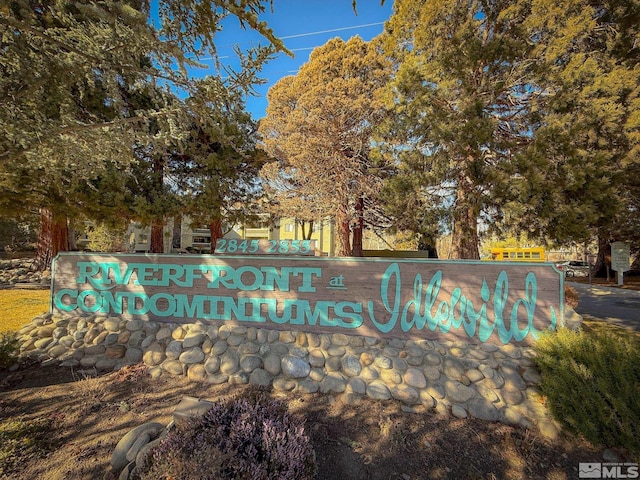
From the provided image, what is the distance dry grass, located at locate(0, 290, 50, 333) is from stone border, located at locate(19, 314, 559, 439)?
47.7 inches

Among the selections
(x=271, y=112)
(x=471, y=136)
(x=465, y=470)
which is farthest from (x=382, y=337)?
(x=271, y=112)

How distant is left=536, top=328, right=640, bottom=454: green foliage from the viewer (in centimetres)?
311

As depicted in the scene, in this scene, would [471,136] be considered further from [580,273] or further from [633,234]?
[580,273]

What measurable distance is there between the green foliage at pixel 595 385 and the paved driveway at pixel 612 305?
5.04 meters

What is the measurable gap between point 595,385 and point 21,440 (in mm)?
6309

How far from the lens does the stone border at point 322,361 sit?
399 centimetres

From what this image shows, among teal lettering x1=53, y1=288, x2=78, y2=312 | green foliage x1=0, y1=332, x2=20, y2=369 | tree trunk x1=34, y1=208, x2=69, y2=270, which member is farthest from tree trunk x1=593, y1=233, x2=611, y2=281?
tree trunk x1=34, y1=208, x2=69, y2=270

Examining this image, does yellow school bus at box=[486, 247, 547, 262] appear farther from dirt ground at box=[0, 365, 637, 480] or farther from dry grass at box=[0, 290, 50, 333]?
dry grass at box=[0, 290, 50, 333]

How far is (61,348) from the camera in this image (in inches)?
208

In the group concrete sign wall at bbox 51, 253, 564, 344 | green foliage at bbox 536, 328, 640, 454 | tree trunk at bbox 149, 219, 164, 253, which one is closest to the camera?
green foliage at bbox 536, 328, 640, 454

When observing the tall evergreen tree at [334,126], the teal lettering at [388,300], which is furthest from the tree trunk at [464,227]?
the teal lettering at [388,300]

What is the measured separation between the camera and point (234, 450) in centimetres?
234

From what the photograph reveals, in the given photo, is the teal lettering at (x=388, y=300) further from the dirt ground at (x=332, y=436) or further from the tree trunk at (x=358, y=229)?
the tree trunk at (x=358, y=229)

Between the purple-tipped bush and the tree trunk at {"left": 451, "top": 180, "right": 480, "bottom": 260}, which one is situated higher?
the tree trunk at {"left": 451, "top": 180, "right": 480, "bottom": 260}
